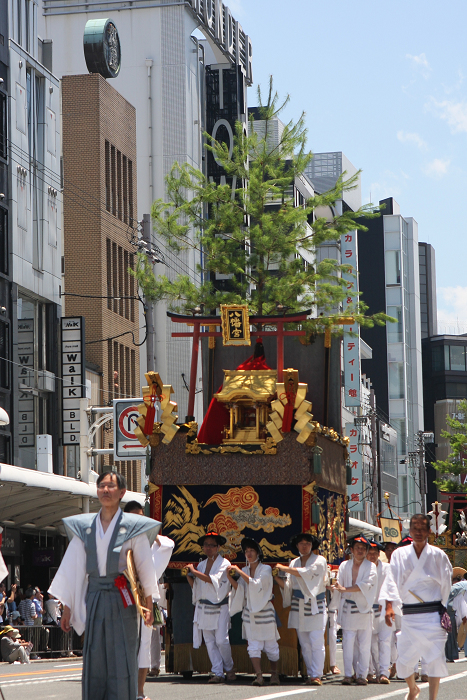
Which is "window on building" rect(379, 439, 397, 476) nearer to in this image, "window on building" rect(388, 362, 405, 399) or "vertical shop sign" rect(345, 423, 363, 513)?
"window on building" rect(388, 362, 405, 399)

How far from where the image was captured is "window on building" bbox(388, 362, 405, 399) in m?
94.4

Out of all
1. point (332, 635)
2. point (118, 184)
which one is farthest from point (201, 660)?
point (118, 184)

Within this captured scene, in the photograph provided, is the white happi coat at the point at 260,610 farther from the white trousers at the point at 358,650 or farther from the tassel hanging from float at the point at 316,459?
the tassel hanging from float at the point at 316,459

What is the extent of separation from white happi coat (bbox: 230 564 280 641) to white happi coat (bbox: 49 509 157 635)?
5.99 m

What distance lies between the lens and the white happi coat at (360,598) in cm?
1389

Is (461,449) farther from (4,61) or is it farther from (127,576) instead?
(127,576)

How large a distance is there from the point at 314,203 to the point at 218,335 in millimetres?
3614

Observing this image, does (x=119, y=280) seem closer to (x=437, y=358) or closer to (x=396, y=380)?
(x=396, y=380)

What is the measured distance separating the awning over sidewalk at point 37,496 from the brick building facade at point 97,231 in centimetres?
1502

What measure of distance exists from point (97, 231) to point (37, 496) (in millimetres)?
20943

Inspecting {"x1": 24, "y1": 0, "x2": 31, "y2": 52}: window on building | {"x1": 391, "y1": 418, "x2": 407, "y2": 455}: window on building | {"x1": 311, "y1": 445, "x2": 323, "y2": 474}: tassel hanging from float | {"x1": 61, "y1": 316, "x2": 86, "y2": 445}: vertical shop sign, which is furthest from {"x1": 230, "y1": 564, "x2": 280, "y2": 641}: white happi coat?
{"x1": 391, "y1": 418, "x2": 407, "y2": 455}: window on building

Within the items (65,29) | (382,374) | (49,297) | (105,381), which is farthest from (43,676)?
(382,374)

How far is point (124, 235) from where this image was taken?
151 ft

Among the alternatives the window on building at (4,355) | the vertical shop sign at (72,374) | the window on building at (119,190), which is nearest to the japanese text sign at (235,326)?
the window on building at (4,355)
